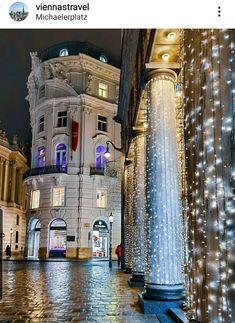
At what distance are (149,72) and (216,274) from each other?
244 inches

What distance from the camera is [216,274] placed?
11.0 feet

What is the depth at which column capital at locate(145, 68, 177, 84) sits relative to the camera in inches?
344

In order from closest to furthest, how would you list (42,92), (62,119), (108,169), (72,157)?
(108,169), (72,157), (62,119), (42,92)

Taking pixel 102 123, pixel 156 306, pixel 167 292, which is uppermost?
pixel 102 123

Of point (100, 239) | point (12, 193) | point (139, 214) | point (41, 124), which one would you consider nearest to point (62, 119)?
point (41, 124)

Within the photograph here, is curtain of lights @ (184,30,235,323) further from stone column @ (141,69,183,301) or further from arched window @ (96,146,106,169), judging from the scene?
arched window @ (96,146,106,169)

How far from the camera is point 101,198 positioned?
35.9 metres

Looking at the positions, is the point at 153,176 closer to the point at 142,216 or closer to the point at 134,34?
the point at 142,216

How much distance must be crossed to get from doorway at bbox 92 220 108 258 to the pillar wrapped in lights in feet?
75.3

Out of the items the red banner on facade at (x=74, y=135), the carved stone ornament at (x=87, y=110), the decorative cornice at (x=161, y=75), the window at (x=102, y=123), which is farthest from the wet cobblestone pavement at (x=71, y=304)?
the window at (x=102, y=123)
